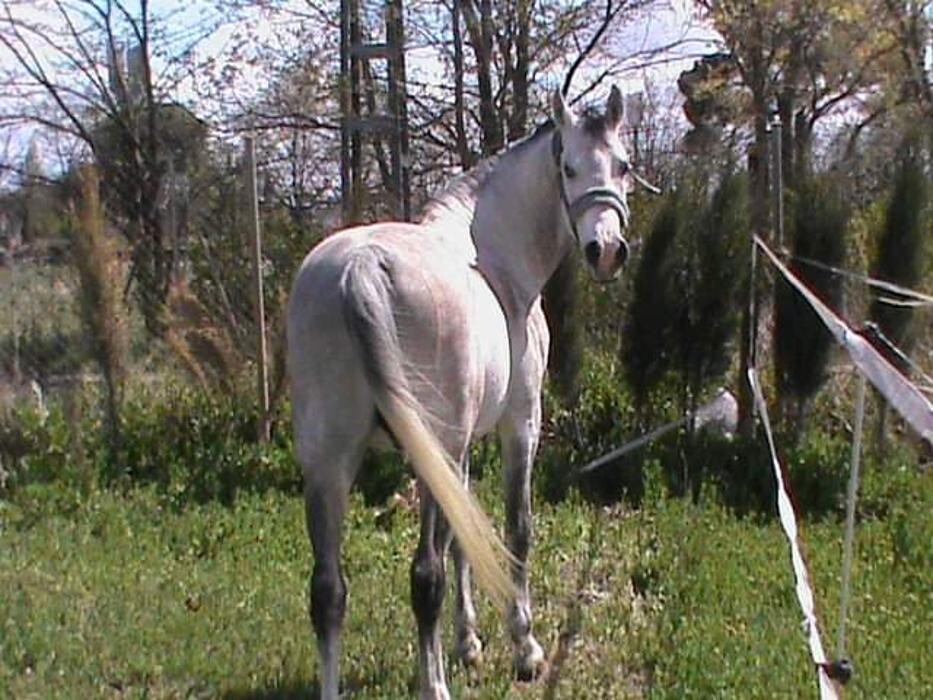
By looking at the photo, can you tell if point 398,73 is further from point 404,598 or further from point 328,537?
point 328,537

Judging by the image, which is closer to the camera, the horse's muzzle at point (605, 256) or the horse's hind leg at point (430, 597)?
the horse's hind leg at point (430, 597)

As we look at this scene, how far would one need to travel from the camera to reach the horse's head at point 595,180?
14.1 ft

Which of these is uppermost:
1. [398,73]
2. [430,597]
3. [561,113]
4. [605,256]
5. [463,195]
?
[398,73]

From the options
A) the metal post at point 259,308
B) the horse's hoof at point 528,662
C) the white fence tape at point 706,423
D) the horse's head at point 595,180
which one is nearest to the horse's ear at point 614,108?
the horse's head at point 595,180


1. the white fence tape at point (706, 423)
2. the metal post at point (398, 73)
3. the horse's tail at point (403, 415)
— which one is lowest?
the white fence tape at point (706, 423)

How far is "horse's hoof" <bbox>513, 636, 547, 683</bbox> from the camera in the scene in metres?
4.50

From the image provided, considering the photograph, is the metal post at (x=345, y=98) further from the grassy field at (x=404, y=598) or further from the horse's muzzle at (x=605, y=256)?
A: the horse's muzzle at (x=605, y=256)

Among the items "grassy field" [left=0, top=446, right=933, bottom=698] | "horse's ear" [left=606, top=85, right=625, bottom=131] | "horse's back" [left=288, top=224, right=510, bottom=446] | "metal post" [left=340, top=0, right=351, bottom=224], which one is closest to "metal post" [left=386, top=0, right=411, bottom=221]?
"metal post" [left=340, top=0, right=351, bottom=224]

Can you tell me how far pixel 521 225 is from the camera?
464cm

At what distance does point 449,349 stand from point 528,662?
1512 millimetres

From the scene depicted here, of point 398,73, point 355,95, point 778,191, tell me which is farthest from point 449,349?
point 398,73

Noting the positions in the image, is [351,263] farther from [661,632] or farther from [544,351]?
[661,632]

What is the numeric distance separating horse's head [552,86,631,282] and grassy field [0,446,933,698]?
1490 mm

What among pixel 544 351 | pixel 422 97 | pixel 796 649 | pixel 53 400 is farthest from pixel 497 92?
pixel 796 649
